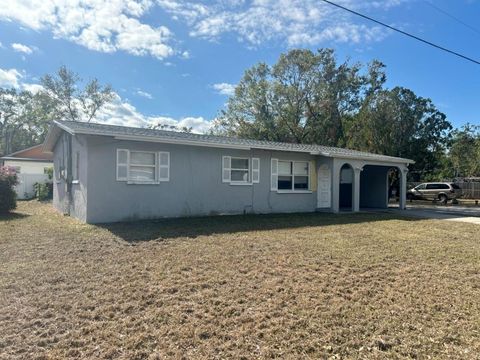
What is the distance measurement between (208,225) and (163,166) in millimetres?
2765

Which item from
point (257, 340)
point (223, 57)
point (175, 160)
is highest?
point (223, 57)

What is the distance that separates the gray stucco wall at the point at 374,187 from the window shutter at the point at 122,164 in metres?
13.7

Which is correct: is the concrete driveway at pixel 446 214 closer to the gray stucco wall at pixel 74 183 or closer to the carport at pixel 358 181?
the carport at pixel 358 181

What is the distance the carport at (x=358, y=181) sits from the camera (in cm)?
1556

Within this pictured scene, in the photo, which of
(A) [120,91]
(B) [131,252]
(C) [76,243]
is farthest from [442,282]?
(A) [120,91]

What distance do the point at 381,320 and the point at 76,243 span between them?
6605 millimetres

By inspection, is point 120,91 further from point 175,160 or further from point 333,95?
point 175,160

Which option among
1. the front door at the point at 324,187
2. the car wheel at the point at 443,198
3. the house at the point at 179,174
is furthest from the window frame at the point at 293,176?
the car wheel at the point at 443,198

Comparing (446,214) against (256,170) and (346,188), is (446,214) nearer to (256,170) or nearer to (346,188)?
(346,188)

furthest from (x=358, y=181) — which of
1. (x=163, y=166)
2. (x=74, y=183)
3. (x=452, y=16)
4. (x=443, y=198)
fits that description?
(x=443, y=198)

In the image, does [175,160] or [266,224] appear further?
[175,160]

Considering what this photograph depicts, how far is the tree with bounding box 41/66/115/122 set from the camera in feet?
126

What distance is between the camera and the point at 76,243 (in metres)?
7.86

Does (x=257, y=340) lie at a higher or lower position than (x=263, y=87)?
lower
